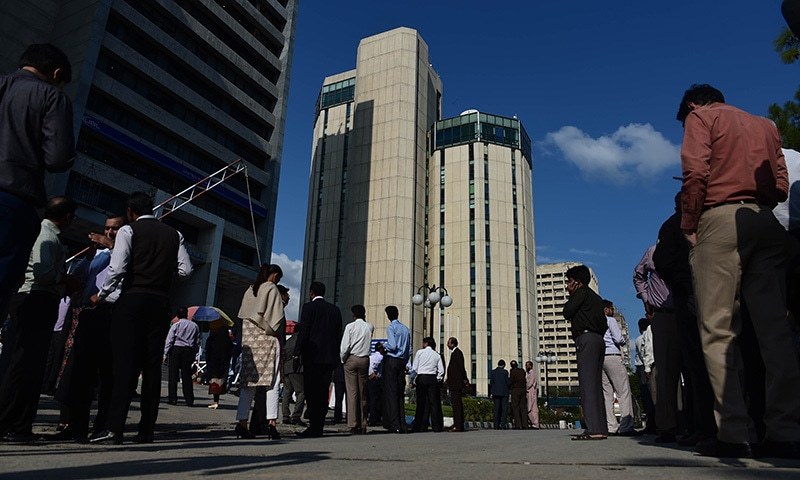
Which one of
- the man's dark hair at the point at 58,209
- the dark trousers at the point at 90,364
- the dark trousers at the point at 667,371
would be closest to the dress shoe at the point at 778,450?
the dark trousers at the point at 667,371

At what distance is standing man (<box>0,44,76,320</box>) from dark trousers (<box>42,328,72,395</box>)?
4899 mm

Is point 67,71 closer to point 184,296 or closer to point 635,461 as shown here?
point 635,461

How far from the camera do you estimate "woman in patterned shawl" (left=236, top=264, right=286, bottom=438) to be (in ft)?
17.7

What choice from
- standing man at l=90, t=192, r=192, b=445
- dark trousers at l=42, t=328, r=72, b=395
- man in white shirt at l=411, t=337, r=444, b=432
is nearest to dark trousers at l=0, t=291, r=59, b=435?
standing man at l=90, t=192, r=192, b=445

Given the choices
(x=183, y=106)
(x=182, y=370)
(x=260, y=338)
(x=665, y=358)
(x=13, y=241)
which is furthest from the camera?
(x=183, y=106)

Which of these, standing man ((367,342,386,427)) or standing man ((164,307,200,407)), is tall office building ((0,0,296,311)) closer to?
standing man ((164,307,200,407))

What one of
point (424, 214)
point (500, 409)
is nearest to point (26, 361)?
point (500, 409)

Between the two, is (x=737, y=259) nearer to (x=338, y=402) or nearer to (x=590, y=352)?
(x=590, y=352)

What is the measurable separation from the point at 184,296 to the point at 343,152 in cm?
4644

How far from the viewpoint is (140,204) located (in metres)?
4.42

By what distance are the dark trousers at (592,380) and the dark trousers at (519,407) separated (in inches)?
422

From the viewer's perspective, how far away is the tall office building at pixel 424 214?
219 ft

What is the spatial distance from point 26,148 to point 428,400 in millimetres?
8350

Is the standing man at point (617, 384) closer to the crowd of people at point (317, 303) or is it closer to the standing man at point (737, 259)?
the crowd of people at point (317, 303)
